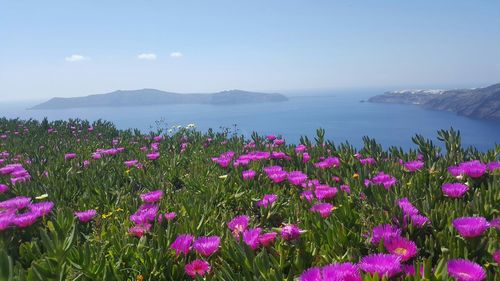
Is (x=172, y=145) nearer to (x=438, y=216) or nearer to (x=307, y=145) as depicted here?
(x=307, y=145)

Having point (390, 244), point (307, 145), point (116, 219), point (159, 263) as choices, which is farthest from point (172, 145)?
point (390, 244)

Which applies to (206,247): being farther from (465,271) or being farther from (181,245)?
(465,271)

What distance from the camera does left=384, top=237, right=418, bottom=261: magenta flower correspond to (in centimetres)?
147

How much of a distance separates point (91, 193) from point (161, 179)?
67cm

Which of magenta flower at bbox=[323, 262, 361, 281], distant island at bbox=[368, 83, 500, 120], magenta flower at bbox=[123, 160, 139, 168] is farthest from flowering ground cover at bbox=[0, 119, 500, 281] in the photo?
distant island at bbox=[368, 83, 500, 120]

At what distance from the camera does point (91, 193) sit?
10.2 ft

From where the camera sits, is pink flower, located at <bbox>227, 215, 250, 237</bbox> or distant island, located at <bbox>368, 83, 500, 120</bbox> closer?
pink flower, located at <bbox>227, 215, 250, 237</bbox>

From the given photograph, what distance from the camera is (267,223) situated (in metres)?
2.41

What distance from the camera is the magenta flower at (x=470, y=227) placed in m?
1.55

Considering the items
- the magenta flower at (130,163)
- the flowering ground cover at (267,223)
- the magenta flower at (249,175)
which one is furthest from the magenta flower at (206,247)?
the magenta flower at (130,163)

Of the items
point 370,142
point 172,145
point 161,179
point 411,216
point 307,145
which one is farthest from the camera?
point 172,145

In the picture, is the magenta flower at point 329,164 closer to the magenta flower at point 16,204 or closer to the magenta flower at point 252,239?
the magenta flower at point 252,239

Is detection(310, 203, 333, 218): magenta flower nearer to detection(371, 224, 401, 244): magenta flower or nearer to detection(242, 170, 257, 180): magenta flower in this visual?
detection(371, 224, 401, 244): magenta flower

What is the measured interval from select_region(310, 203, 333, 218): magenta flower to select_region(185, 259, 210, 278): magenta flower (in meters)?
0.72
